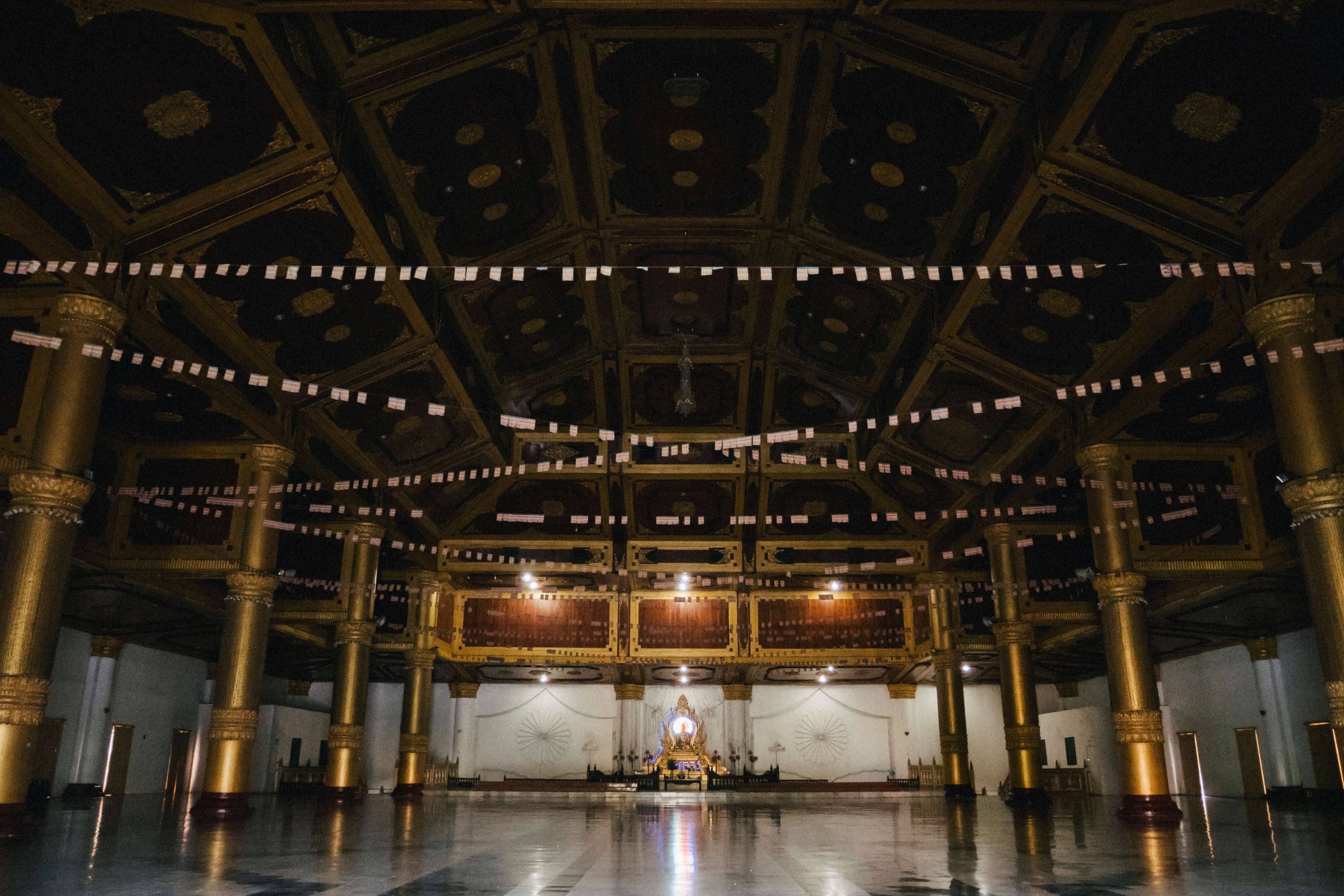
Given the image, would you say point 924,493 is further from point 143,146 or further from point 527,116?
point 143,146

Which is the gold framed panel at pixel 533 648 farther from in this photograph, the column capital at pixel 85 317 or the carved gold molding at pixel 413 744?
the column capital at pixel 85 317

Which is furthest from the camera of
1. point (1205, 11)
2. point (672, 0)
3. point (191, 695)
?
point (191, 695)

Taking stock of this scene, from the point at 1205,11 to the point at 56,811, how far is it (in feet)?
62.1

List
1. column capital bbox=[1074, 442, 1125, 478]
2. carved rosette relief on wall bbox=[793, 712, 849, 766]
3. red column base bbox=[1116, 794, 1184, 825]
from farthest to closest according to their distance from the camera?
carved rosette relief on wall bbox=[793, 712, 849, 766] → column capital bbox=[1074, 442, 1125, 478] → red column base bbox=[1116, 794, 1184, 825]

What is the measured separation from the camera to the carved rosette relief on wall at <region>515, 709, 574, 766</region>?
27.6 meters

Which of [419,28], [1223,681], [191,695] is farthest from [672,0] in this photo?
[191,695]

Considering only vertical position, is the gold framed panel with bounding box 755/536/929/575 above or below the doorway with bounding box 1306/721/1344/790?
above

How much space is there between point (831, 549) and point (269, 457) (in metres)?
14.7

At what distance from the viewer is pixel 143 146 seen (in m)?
9.30

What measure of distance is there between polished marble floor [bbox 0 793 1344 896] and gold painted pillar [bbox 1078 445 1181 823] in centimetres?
73

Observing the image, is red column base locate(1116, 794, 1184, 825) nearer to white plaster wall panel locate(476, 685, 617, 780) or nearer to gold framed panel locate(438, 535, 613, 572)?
gold framed panel locate(438, 535, 613, 572)

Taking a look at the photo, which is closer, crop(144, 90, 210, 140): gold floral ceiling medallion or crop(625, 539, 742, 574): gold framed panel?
crop(144, 90, 210, 140): gold floral ceiling medallion

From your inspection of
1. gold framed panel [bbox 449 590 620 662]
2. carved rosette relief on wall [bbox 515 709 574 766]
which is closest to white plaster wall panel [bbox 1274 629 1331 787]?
gold framed panel [bbox 449 590 620 662]

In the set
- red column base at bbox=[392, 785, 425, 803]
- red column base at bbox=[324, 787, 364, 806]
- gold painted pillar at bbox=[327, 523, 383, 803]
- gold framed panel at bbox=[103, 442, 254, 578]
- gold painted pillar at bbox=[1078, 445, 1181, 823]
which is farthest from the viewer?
red column base at bbox=[392, 785, 425, 803]
